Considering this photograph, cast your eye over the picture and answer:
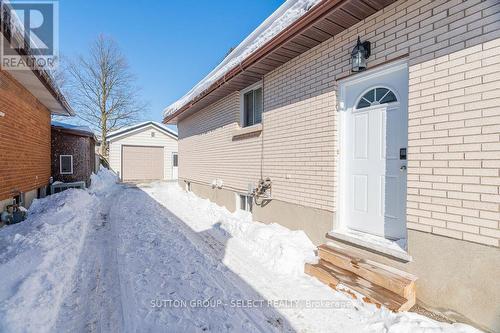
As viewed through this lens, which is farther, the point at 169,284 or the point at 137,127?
the point at 137,127

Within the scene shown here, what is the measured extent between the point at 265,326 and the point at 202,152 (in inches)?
315

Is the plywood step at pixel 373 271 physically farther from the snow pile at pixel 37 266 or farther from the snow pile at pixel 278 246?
the snow pile at pixel 37 266

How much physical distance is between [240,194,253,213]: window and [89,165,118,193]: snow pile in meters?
9.28

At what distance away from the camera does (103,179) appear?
15672 millimetres

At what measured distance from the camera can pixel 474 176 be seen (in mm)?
2480

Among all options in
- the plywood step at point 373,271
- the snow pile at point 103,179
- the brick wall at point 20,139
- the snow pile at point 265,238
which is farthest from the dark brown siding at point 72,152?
the plywood step at point 373,271

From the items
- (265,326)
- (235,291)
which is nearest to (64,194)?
(235,291)

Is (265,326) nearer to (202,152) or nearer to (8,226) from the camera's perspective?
(8,226)

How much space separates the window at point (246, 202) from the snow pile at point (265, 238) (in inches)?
6.7

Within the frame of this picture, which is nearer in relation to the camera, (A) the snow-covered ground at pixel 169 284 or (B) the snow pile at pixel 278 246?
(A) the snow-covered ground at pixel 169 284

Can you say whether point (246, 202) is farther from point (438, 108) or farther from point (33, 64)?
point (33, 64)

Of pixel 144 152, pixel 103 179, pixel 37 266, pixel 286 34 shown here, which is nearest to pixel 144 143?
pixel 144 152

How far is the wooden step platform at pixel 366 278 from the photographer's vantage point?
275 cm

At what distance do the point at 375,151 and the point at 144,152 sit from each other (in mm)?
19036
